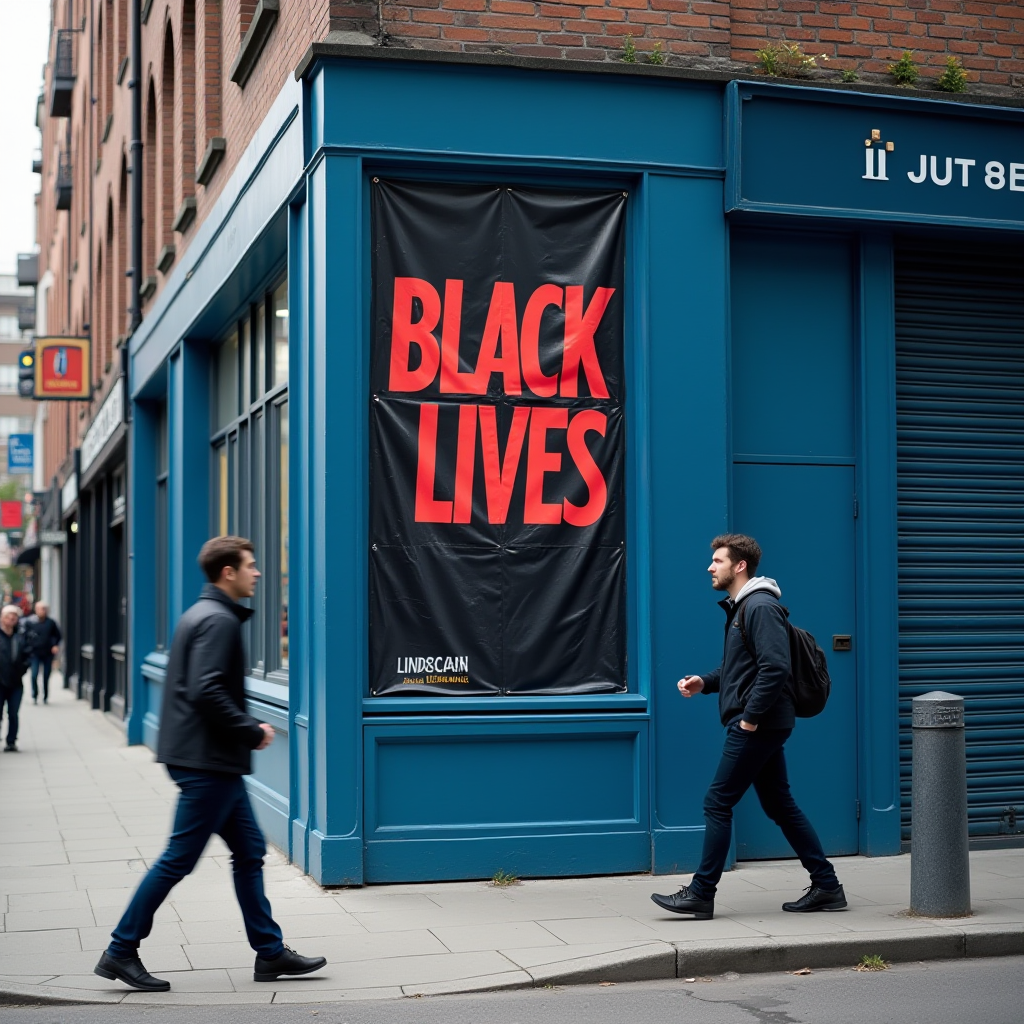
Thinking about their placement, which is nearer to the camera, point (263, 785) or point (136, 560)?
point (263, 785)

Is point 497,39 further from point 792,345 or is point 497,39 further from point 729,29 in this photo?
point 792,345

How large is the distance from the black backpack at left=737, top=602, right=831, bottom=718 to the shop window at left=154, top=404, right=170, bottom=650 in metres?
11.0

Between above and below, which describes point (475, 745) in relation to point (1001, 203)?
below

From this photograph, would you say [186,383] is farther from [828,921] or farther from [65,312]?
[65,312]

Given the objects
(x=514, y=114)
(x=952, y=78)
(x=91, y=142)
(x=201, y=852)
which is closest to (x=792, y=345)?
(x=952, y=78)

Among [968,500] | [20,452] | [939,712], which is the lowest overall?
[939,712]

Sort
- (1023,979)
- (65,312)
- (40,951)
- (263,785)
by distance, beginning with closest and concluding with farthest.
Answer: (1023,979) → (40,951) → (263,785) → (65,312)

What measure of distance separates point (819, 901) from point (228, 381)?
27.0 feet

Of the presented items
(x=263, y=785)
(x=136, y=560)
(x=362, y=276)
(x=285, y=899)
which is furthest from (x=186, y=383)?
(x=285, y=899)

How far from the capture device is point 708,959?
655 cm

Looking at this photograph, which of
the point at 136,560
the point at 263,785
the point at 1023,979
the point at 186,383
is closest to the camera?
the point at 1023,979

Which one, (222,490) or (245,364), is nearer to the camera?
(245,364)

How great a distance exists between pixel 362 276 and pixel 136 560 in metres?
10.4

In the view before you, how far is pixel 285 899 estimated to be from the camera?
7984mm
